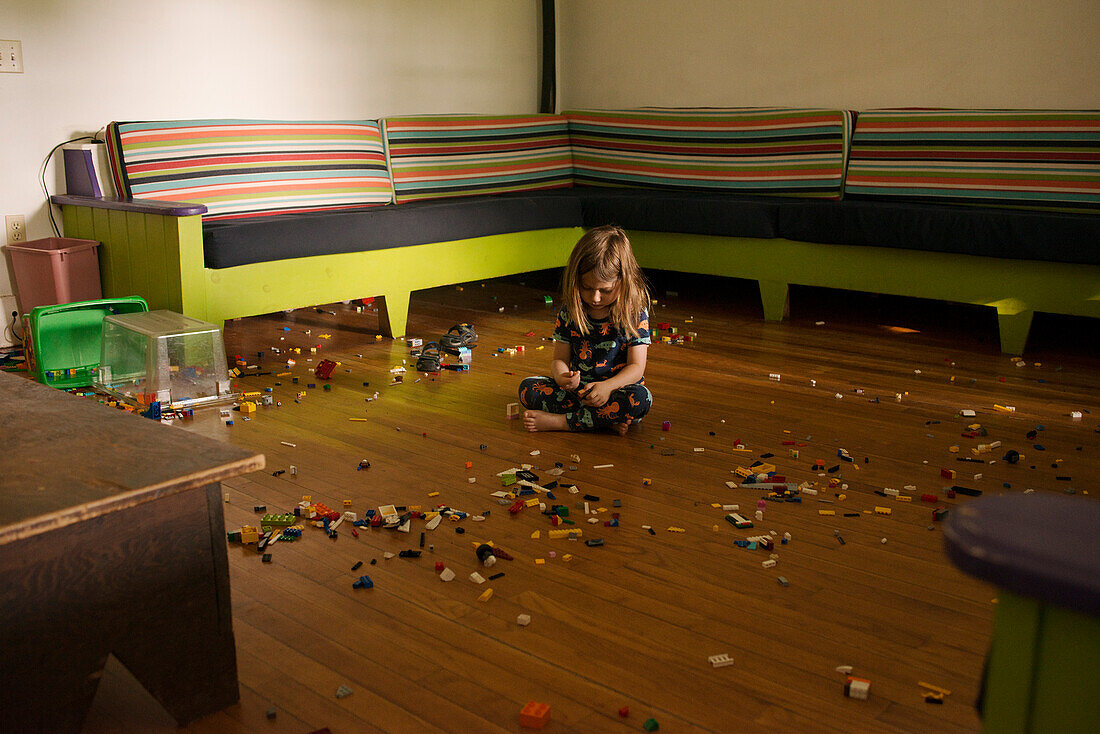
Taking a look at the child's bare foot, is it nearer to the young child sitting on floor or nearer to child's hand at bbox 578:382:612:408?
the young child sitting on floor

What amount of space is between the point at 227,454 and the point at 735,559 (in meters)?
1.04

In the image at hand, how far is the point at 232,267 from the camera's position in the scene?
10.9 ft

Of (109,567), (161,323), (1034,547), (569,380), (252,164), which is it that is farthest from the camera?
(252,164)

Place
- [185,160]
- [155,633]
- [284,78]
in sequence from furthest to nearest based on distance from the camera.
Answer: [284,78]
[185,160]
[155,633]

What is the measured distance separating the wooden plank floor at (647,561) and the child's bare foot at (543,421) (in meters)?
0.03

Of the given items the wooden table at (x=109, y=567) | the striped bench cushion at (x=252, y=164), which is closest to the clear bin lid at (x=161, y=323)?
the striped bench cushion at (x=252, y=164)

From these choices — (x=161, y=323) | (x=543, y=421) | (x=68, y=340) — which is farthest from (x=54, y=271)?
(x=543, y=421)

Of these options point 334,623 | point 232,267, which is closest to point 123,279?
point 232,267

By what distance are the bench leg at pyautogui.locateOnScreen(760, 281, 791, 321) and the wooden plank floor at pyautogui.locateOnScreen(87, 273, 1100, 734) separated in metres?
0.73

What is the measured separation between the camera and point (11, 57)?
3.47 meters

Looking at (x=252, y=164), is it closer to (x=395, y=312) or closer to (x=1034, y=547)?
(x=395, y=312)

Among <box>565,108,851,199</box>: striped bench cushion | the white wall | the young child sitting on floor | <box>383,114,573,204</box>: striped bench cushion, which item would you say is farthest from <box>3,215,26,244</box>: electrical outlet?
<box>565,108,851,199</box>: striped bench cushion

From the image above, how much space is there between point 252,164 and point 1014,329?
3.12 m

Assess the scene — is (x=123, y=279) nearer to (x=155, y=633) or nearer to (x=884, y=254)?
(x=155, y=633)
